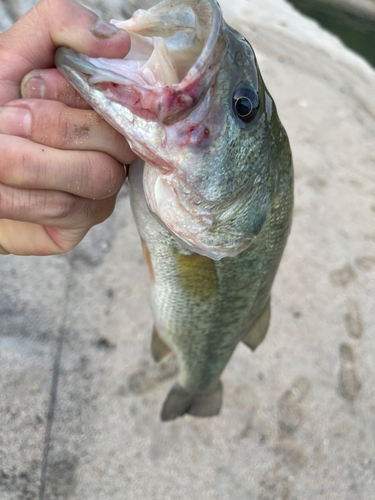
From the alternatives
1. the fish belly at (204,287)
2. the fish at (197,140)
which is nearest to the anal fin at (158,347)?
the fish belly at (204,287)

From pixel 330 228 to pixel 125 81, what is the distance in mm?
2793

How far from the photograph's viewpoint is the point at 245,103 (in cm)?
86

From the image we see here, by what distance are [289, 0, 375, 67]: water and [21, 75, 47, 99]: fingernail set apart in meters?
9.15

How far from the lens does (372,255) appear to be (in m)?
3.02

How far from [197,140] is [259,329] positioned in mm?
1031

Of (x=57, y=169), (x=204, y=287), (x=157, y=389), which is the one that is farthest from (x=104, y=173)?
(x=157, y=389)

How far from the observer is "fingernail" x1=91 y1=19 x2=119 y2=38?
78 centimetres

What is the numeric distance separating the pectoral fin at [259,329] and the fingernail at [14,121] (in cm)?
117

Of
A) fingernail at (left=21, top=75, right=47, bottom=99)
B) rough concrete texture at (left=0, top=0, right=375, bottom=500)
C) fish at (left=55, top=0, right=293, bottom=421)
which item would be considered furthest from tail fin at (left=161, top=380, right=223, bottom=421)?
fingernail at (left=21, top=75, right=47, bottom=99)

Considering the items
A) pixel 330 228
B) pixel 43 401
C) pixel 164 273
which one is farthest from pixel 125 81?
pixel 330 228

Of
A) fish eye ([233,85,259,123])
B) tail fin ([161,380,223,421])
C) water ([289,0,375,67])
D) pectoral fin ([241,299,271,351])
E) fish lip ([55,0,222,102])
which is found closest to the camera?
fish lip ([55,0,222,102])

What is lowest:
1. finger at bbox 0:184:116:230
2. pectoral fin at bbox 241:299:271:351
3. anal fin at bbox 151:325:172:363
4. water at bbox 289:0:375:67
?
anal fin at bbox 151:325:172:363

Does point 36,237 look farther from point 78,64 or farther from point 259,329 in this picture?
point 259,329

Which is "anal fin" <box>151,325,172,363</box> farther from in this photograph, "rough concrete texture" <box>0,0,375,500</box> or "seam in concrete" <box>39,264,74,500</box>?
"seam in concrete" <box>39,264,74,500</box>
